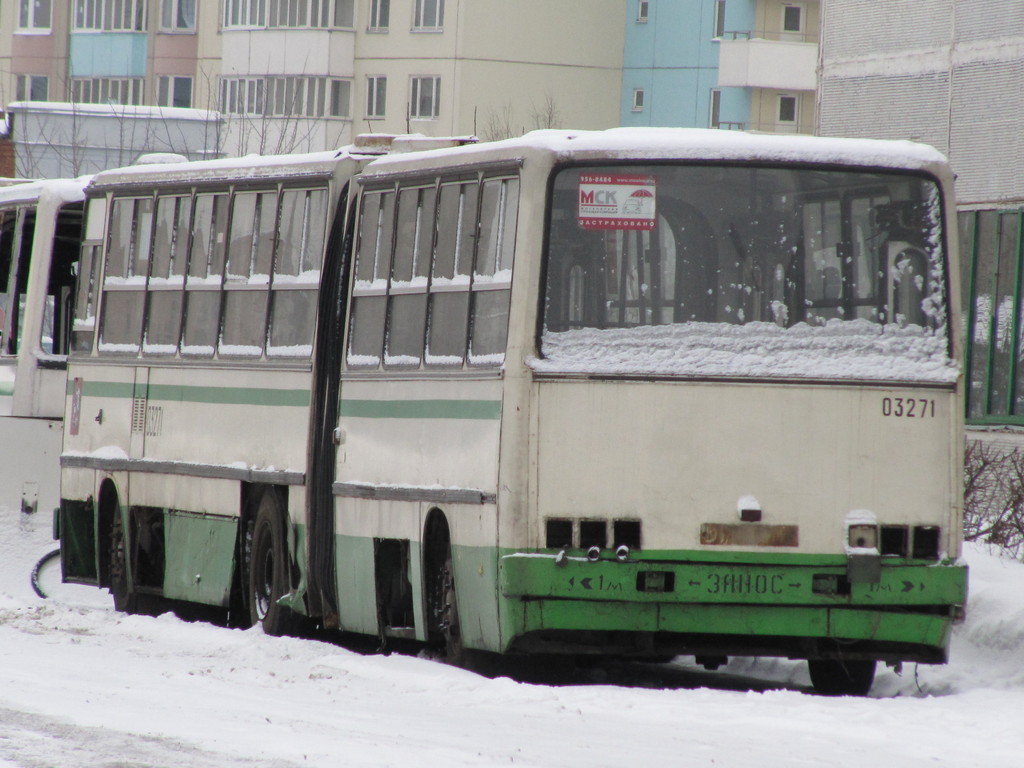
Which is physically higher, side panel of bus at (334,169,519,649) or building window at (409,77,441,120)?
building window at (409,77,441,120)

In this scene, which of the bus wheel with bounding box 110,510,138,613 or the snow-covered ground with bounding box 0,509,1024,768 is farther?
the bus wheel with bounding box 110,510,138,613

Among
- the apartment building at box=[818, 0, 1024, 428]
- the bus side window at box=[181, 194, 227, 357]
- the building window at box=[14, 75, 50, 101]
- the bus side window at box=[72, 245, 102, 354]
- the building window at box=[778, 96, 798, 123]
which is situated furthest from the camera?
the building window at box=[14, 75, 50, 101]

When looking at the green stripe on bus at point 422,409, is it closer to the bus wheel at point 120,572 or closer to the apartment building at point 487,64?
the bus wheel at point 120,572

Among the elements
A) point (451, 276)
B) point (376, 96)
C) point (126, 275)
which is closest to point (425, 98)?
point (376, 96)

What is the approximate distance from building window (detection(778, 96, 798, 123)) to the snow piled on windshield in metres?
59.5

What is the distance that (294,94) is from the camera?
70375 mm

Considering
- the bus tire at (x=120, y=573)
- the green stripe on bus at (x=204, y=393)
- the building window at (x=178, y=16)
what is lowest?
the bus tire at (x=120, y=573)

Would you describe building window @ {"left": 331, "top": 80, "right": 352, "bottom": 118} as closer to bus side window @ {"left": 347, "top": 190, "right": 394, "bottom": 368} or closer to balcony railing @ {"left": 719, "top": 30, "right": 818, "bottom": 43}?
balcony railing @ {"left": 719, "top": 30, "right": 818, "bottom": 43}

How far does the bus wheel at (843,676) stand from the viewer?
12938mm

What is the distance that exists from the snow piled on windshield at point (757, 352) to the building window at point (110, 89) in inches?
2701

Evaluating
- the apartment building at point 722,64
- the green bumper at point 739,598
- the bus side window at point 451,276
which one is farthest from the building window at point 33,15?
the green bumper at point 739,598

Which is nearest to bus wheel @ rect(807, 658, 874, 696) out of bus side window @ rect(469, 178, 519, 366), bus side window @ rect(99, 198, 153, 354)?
bus side window @ rect(469, 178, 519, 366)

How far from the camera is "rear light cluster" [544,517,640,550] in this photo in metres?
11.9

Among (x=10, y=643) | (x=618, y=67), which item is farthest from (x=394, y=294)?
(x=618, y=67)
